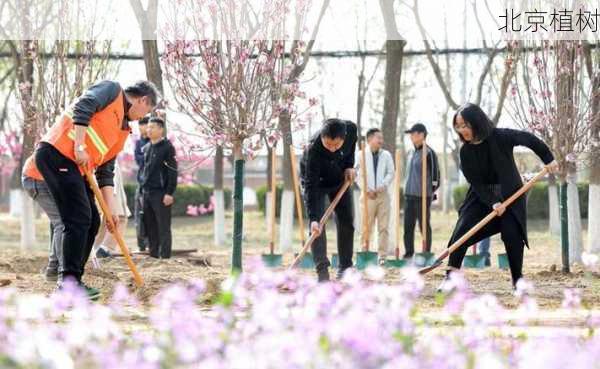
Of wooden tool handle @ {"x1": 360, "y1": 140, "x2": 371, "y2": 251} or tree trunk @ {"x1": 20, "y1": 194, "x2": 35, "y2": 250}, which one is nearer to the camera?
wooden tool handle @ {"x1": 360, "y1": 140, "x2": 371, "y2": 251}

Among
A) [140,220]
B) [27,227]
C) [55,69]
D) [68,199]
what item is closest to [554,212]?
[27,227]

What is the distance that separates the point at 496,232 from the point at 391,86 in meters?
7.69

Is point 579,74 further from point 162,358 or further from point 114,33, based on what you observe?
point 162,358

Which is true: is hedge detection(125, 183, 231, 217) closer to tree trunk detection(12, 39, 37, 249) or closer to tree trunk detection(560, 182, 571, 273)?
tree trunk detection(12, 39, 37, 249)

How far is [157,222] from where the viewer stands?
40.4 feet

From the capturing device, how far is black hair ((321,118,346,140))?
848cm

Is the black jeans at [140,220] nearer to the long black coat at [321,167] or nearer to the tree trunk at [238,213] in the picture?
the tree trunk at [238,213]

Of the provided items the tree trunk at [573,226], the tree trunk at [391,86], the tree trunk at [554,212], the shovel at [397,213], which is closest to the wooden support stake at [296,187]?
the shovel at [397,213]

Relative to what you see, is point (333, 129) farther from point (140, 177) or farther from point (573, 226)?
point (573, 226)

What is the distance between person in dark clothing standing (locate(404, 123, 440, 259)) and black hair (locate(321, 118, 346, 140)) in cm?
389

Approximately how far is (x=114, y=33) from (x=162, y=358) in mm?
11903

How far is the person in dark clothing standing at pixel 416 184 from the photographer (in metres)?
12.4

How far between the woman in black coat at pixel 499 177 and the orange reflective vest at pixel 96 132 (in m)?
2.43

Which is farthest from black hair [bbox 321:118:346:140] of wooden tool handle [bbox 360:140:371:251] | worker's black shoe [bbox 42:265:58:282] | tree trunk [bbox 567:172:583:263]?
tree trunk [bbox 567:172:583:263]
